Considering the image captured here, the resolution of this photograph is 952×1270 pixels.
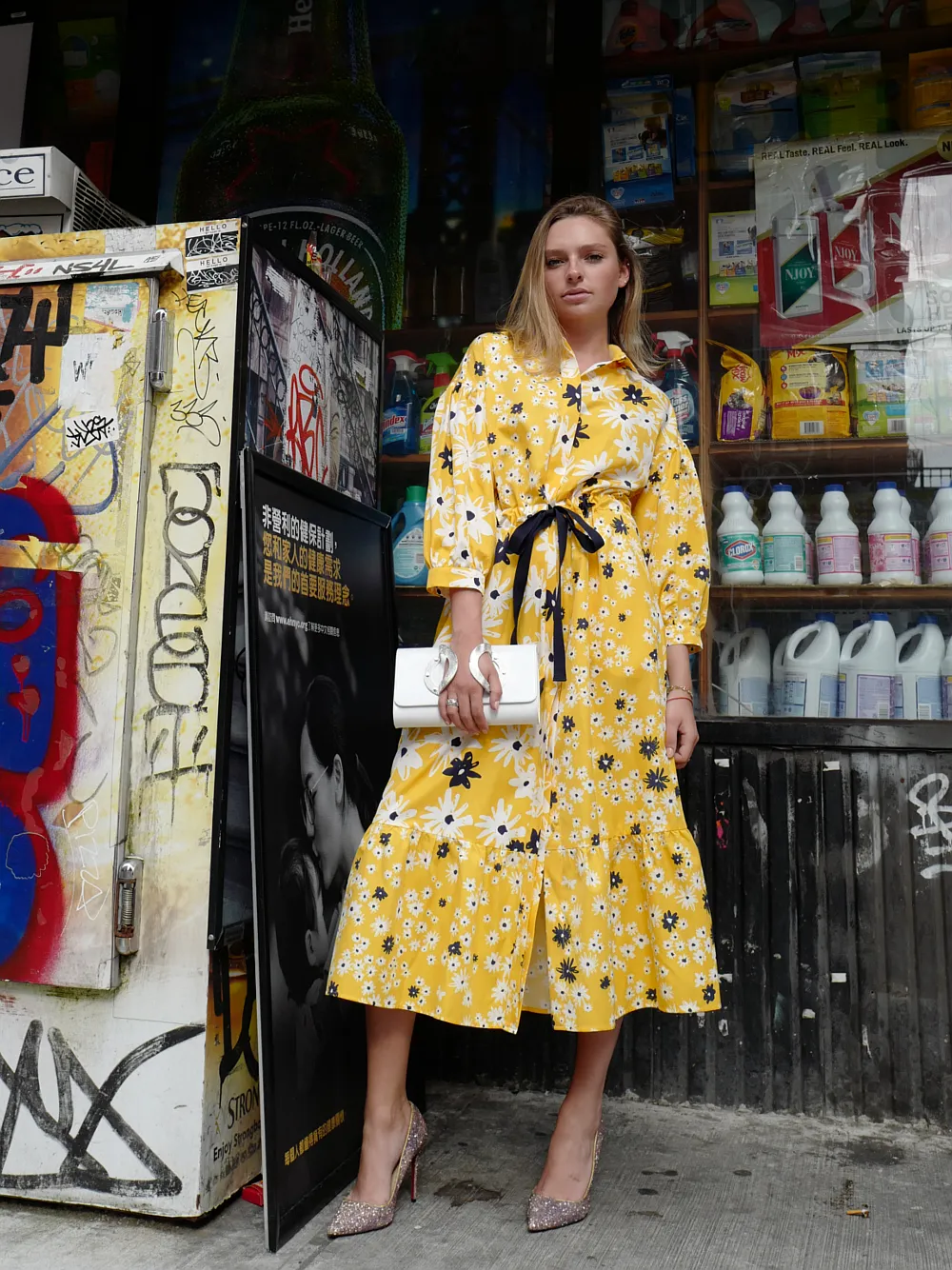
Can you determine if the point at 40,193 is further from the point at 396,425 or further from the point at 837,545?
the point at 837,545

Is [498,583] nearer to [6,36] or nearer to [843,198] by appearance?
[843,198]

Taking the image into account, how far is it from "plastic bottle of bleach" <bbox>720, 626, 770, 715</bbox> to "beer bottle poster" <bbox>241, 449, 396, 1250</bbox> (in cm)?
103

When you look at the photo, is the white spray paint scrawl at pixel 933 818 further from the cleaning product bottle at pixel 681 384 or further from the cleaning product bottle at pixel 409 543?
the cleaning product bottle at pixel 409 543

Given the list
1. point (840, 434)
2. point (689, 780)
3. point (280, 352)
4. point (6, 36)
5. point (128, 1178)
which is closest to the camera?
point (128, 1178)

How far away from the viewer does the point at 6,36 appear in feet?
13.3

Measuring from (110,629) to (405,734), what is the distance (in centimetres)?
65

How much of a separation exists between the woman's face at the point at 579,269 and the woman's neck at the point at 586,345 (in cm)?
2

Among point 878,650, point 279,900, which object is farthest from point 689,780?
point 279,900

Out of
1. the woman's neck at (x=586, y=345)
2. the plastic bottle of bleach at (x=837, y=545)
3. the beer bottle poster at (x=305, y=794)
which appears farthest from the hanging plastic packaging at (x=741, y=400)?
the beer bottle poster at (x=305, y=794)

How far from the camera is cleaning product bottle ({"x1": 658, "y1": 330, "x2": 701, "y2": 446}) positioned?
3.31 m

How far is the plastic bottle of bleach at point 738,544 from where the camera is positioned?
3.21 metres

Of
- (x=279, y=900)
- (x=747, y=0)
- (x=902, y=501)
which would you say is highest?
(x=747, y=0)

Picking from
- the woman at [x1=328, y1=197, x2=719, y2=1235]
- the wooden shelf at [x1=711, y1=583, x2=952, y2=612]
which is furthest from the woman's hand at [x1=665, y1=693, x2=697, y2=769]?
the wooden shelf at [x1=711, y1=583, x2=952, y2=612]

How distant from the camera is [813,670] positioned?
10.2 ft
